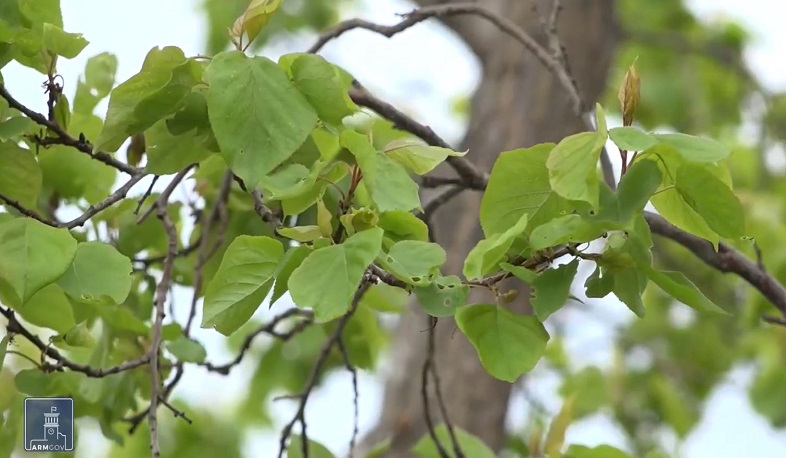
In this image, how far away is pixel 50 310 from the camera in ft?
1.90

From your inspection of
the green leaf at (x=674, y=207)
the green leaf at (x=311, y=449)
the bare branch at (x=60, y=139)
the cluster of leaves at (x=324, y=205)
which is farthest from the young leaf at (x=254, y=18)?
the green leaf at (x=311, y=449)

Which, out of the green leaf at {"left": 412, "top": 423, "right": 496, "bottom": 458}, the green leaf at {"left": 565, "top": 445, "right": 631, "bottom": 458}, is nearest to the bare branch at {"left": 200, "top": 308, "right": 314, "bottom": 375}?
the green leaf at {"left": 412, "top": 423, "right": 496, "bottom": 458}

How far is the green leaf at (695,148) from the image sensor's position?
1.34ft

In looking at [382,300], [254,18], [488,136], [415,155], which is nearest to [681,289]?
[415,155]

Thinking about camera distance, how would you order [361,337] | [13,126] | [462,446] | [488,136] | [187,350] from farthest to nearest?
[488,136], [361,337], [462,446], [187,350], [13,126]

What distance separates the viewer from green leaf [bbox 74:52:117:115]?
2.11ft

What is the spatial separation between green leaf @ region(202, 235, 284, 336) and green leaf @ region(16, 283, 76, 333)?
0.16 metres

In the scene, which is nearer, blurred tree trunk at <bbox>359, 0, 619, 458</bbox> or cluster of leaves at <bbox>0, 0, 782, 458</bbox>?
cluster of leaves at <bbox>0, 0, 782, 458</bbox>

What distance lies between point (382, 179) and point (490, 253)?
0.07 metres

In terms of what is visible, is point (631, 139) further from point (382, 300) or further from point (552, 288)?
point (382, 300)

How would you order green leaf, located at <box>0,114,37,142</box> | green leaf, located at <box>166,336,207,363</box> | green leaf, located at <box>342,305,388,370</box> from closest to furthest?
1. green leaf, located at <box>0,114,37,142</box>
2. green leaf, located at <box>166,336,207,363</box>
3. green leaf, located at <box>342,305,388,370</box>

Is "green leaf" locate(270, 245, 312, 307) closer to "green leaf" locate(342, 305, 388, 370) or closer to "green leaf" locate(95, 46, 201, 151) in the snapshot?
"green leaf" locate(95, 46, 201, 151)

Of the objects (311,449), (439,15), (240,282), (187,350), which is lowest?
(311,449)

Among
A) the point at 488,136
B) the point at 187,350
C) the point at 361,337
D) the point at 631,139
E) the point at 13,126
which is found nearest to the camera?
the point at 631,139
